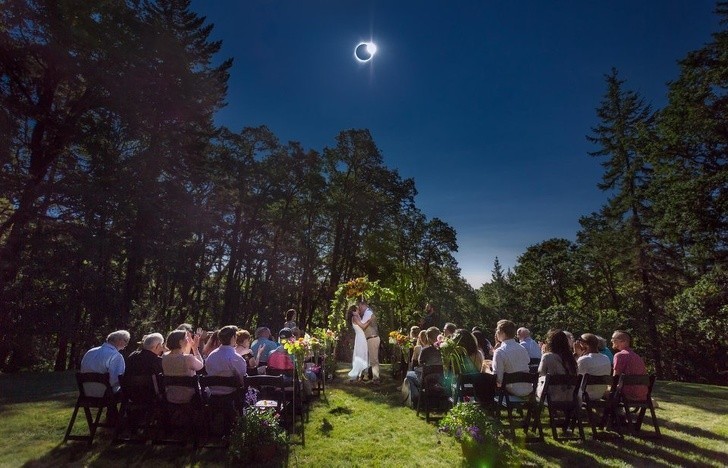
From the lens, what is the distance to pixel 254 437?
5145 millimetres

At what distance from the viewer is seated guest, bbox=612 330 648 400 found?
6648 mm

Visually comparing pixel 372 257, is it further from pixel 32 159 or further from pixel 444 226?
pixel 32 159

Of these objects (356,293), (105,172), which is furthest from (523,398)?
(105,172)

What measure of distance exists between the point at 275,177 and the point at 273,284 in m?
8.83

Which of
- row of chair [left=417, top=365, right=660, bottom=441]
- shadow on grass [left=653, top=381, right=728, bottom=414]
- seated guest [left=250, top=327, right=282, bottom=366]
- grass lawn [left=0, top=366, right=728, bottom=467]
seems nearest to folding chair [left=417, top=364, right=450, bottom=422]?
row of chair [left=417, top=365, right=660, bottom=441]

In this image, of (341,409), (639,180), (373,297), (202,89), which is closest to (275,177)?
(202,89)

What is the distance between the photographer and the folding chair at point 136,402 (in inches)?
228

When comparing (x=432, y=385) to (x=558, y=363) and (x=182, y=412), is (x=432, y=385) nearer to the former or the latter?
(x=558, y=363)

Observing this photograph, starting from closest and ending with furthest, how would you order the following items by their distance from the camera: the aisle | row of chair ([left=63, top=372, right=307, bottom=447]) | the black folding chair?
1. the aisle
2. row of chair ([left=63, top=372, right=307, bottom=447])
3. the black folding chair

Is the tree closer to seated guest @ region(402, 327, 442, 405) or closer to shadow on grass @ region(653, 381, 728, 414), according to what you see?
shadow on grass @ region(653, 381, 728, 414)

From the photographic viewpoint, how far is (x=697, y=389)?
12.3 metres

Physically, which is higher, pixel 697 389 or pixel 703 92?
pixel 703 92

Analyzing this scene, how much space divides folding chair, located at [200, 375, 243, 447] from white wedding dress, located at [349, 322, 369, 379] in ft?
21.4

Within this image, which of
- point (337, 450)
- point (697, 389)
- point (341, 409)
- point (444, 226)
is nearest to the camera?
point (337, 450)
